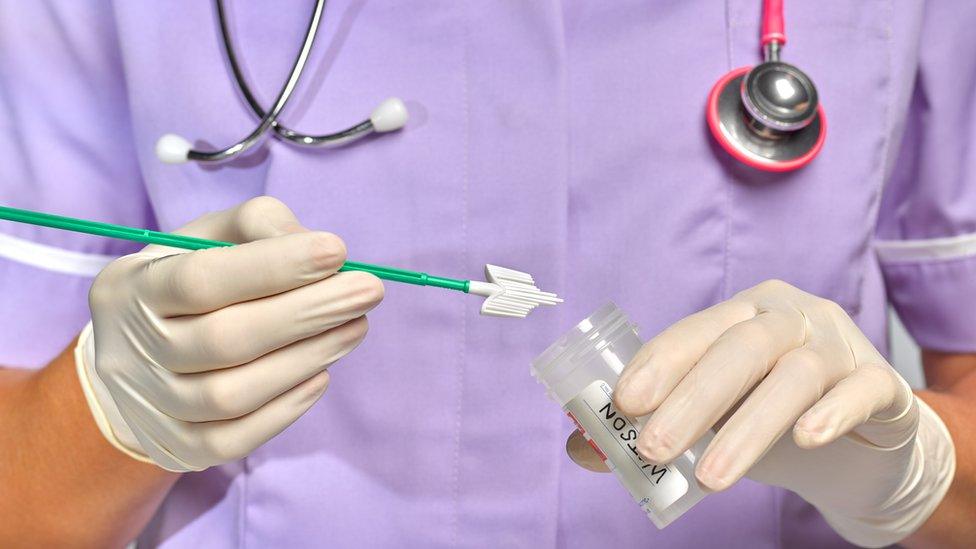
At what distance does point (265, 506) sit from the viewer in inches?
30.9

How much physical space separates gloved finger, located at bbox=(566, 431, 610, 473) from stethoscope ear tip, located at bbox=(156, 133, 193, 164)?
0.38 meters

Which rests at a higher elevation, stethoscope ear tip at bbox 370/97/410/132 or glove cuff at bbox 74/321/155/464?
stethoscope ear tip at bbox 370/97/410/132

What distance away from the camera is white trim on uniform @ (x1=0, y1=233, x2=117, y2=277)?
0.81 m

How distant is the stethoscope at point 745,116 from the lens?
71 centimetres

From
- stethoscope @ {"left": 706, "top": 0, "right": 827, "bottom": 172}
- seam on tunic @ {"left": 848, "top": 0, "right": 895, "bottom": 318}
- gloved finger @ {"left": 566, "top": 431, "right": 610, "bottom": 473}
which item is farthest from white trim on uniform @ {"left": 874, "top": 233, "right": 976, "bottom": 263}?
gloved finger @ {"left": 566, "top": 431, "right": 610, "bottom": 473}

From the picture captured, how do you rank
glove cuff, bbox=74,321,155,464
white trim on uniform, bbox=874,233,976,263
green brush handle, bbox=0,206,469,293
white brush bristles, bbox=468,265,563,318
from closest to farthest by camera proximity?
green brush handle, bbox=0,206,469,293 < white brush bristles, bbox=468,265,563,318 < glove cuff, bbox=74,321,155,464 < white trim on uniform, bbox=874,233,976,263

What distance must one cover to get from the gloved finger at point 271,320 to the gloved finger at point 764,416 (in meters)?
0.24

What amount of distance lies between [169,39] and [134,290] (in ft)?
0.83

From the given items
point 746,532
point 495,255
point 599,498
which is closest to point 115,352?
point 495,255

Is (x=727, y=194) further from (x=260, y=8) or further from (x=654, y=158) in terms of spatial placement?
(x=260, y=8)

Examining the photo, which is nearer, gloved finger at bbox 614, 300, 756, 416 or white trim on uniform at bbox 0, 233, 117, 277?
gloved finger at bbox 614, 300, 756, 416

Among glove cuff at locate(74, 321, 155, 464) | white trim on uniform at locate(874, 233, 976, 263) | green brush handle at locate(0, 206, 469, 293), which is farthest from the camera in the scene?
white trim on uniform at locate(874, 233, 976, 263)

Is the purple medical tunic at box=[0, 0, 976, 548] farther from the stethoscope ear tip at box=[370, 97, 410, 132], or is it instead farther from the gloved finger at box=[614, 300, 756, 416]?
the gloved finger at box=[614, 300, 756, 416]

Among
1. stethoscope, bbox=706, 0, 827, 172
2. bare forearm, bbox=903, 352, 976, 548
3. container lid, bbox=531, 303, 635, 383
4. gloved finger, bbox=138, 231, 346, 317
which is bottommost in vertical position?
bare forearm, bbox=903, 352, 976, 548
